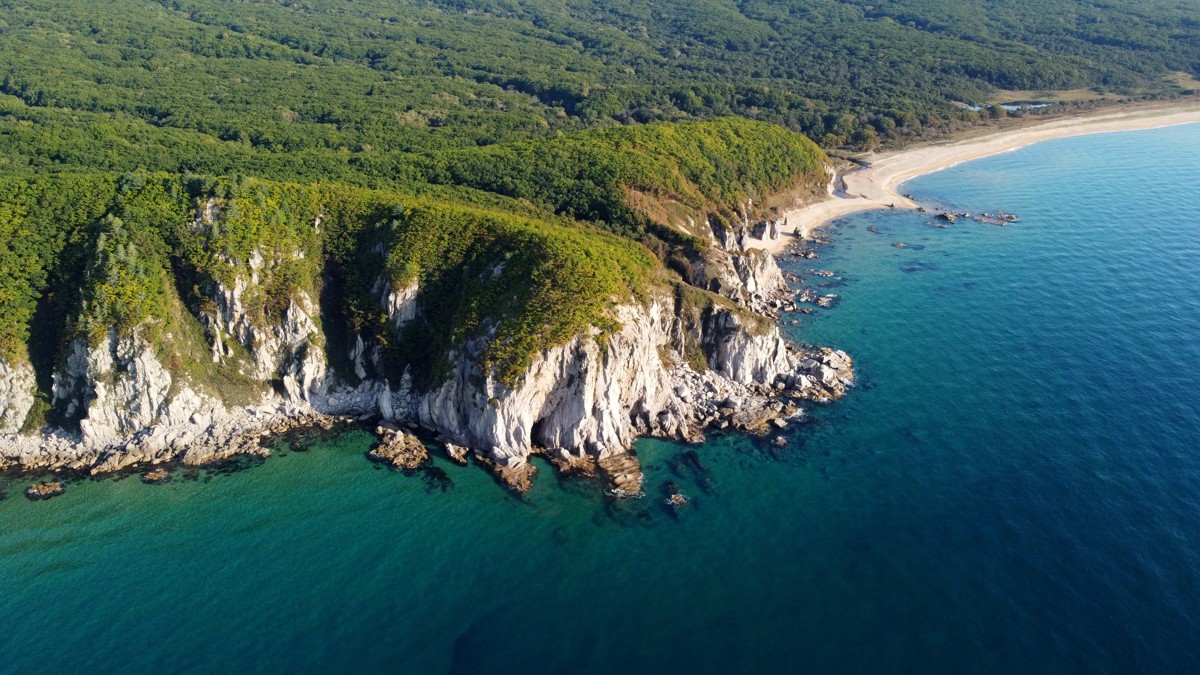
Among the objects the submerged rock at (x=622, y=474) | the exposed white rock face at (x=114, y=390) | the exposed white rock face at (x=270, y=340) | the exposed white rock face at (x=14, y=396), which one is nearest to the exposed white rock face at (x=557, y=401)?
the submerged rock at (x=622, y=474)

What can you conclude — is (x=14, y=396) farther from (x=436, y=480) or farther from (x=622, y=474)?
(x=622, y=474)

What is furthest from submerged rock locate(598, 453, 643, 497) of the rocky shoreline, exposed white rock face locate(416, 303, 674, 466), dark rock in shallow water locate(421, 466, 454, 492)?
dark rock in shallow water locate(421, 466, 454, 492)

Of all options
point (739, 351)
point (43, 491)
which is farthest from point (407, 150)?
point (43, 491)

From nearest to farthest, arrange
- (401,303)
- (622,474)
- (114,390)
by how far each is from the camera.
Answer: (622,474) → (114,390) → (401,303)

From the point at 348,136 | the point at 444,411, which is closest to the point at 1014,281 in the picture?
the point at 444,411

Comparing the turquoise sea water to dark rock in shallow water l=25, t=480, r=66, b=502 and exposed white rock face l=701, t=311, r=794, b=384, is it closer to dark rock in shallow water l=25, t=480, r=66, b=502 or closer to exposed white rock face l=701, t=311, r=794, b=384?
dark rock in shallow water l=25, t=480, r=66, b=502

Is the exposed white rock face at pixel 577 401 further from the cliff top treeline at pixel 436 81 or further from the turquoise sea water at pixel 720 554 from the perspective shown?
the cliff top treeline at pixel 436 81
